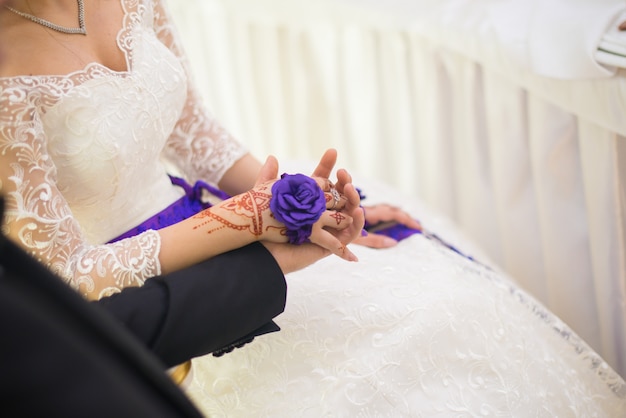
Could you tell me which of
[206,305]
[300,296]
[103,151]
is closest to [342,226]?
[300,296]

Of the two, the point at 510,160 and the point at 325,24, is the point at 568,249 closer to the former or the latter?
the point at 510,160

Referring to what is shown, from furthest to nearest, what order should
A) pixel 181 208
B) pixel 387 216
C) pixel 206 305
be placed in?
pixel 387 216, pixel 181 208, pixel 206 305

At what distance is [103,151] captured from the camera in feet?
3.05

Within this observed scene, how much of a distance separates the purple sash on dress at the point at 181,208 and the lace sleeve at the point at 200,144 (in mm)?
55

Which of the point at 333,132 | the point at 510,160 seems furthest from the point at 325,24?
the point at 510,160

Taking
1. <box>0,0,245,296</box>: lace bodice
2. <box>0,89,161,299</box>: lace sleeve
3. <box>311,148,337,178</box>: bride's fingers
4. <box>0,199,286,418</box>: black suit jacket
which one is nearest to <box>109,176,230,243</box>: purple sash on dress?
<box>0,0,245,296</box>: lace bodice

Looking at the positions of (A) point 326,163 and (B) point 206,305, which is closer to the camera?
(B) point 206,305

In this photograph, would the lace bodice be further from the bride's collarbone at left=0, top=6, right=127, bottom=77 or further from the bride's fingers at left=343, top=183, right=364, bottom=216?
the bride's fingers at left=343, top=183, right=364, bottom=216

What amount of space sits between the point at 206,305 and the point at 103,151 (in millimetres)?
330

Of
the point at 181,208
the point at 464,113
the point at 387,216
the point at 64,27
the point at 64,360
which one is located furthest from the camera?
the point at 464,113

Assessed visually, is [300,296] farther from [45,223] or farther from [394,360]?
[45,223]

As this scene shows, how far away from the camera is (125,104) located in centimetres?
96

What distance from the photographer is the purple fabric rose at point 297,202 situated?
799 mm

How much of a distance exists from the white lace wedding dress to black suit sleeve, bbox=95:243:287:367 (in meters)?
0.03
